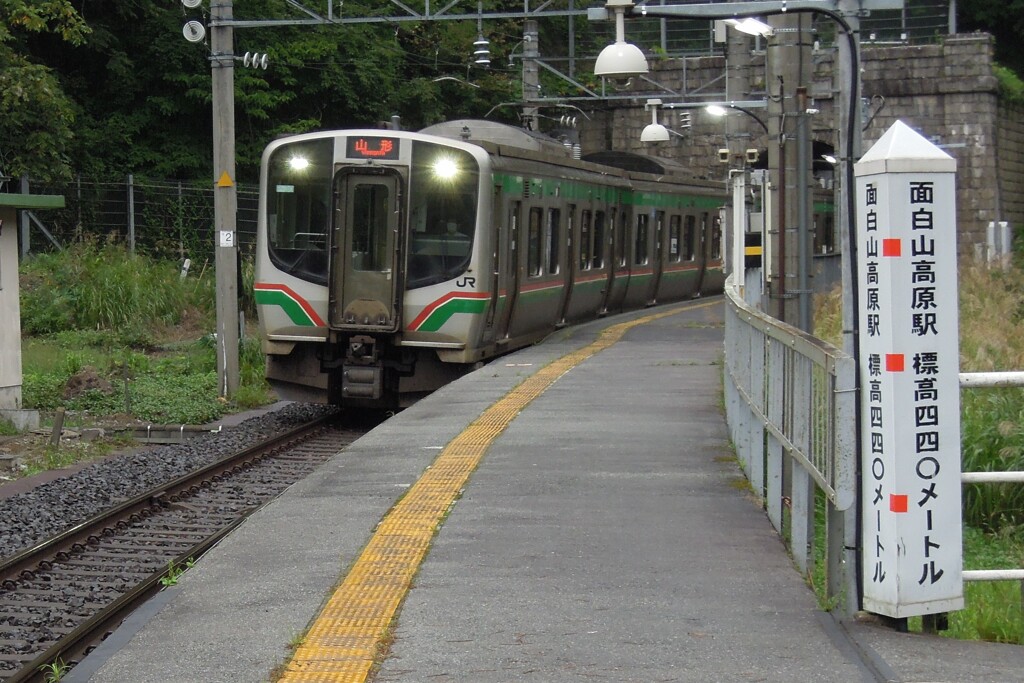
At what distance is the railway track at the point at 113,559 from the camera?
7.10 m

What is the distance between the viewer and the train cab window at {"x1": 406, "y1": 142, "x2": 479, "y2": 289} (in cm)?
1452

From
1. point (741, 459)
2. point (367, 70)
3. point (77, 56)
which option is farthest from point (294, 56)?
point (741, 459)

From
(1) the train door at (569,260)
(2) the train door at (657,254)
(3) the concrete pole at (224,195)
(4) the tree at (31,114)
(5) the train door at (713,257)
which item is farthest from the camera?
(5) the train door at (713,257)

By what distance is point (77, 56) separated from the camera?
33062mm

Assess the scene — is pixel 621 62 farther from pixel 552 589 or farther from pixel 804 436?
pixel 552 589

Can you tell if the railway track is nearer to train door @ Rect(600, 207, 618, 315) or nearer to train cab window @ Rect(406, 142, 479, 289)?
train cab window @ Rect(406, 142, 479, 289)

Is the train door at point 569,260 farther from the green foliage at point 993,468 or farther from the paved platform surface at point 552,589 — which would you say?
the green foliage at point 993,468

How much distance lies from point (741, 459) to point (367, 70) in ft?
90.3

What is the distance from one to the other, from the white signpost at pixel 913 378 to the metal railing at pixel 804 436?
0.12 metres

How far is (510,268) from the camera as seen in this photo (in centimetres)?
1633

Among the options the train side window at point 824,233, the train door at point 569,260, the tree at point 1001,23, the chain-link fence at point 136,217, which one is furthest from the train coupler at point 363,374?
the tree at point 1001,23

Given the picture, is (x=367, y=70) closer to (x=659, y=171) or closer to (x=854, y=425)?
(x=659, y=171)

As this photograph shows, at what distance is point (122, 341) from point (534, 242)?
25.5 feet

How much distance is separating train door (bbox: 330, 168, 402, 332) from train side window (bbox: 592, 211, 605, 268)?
742cm
